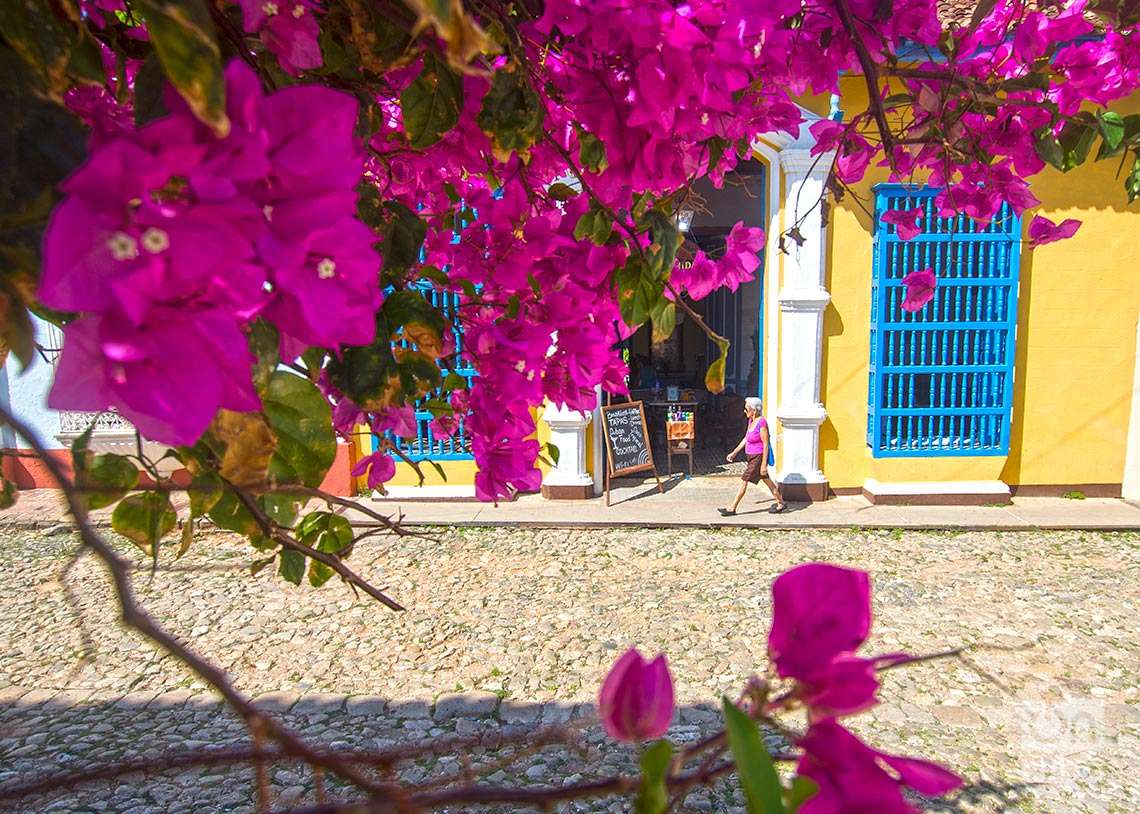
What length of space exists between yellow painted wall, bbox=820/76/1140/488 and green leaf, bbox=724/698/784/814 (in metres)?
6.21

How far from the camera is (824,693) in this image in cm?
48

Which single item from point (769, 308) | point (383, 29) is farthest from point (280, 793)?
point (769, 308)

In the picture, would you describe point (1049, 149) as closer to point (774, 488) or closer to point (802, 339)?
point (802, 339)

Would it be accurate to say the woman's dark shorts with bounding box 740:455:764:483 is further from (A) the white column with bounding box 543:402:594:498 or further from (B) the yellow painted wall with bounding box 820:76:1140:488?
(A) the white column with bounding box 543:402:594:498

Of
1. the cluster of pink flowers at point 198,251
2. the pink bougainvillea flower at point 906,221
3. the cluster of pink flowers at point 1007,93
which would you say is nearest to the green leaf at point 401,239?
the cluster of pink flowers at point 198,251

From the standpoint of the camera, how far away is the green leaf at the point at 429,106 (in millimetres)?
897

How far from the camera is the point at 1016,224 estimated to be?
6.00m

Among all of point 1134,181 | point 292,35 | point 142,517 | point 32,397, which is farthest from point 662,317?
point 32,397

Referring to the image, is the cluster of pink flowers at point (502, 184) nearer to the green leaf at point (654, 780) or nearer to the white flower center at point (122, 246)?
the white flower center at point (122, 246)

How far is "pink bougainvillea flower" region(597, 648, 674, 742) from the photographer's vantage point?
0.48 meters

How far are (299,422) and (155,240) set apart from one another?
1.72ft

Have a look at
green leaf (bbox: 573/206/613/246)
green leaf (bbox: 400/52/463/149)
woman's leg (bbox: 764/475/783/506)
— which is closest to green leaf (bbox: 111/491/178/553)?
green leaf (bbox: 400/52/463/149)

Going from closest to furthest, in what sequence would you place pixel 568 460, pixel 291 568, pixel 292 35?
pixel 292 35 < pixel 291 568 < pixel 568 460

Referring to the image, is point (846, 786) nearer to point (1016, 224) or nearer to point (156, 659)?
point (156, 659)
